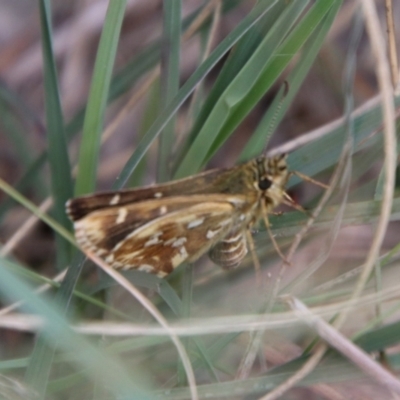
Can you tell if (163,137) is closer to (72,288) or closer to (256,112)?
(72,288)

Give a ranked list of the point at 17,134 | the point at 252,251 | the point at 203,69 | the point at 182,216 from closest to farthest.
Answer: the point at 203,69 → the point at 182,216 → the point at 252,251 → the point at 17,134

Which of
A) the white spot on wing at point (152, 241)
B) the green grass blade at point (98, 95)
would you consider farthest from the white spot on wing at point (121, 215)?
the green grass blade at point (98, 95)

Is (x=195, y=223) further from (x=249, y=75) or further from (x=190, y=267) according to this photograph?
(x=249, y=75)

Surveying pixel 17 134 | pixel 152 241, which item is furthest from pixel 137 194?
pixel 17 134

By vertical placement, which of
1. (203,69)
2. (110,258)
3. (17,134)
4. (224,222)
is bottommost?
(110,258)

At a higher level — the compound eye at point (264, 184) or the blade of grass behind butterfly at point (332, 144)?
the blade of grass behind butterfly at point (332, 144)

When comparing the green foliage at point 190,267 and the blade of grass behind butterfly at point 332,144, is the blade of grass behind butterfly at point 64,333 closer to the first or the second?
the green foliage at point 190,267
